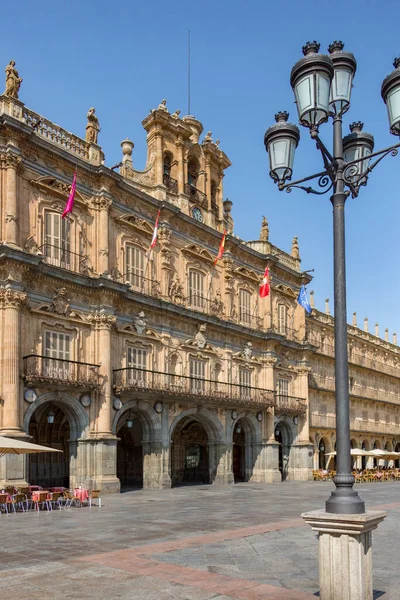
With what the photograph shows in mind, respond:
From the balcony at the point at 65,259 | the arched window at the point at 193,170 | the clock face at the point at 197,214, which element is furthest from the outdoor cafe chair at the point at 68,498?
the arched window at the point at 193,170

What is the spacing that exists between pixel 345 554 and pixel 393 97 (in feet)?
18.8

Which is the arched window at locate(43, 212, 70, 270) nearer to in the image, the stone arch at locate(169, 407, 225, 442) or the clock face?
the clock face

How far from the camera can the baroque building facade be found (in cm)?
2614

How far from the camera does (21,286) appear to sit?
25.2m

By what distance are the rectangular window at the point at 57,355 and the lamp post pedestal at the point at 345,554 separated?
1973 centimetres

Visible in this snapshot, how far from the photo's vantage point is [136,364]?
31.0 meters

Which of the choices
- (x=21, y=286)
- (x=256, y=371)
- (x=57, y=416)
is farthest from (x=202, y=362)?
(x=21, y=286)

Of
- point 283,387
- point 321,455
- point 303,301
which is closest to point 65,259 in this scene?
point 303,301

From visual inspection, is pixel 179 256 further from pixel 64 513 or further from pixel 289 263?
pixel 64 513

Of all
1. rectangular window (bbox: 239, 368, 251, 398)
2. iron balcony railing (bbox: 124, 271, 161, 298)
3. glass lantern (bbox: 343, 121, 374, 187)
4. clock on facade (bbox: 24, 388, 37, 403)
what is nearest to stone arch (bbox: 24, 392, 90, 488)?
clock on facade (bbox: 24, 388, 37, 403)

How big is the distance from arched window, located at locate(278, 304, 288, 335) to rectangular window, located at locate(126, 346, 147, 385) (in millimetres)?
14489

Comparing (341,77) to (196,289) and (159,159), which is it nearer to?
(159,159)

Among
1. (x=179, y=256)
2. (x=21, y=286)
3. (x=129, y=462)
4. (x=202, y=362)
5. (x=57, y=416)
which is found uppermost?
(x=179, y=256)

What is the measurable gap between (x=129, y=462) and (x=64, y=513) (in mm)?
17005
